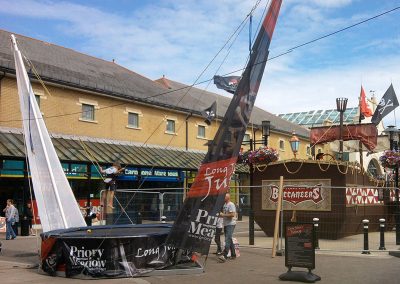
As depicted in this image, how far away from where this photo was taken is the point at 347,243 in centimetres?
1603

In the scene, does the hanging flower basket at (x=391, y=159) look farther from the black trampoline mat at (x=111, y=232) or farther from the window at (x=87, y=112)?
the window at (x=87, y=112)

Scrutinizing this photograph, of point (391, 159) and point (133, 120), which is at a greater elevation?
point (133, 120)

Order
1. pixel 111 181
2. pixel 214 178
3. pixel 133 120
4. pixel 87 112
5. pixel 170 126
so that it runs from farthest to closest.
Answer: pixel 170 126 → pixel 133 120 → pixel 87 112 → pixel 111 181 → pixel 214 178

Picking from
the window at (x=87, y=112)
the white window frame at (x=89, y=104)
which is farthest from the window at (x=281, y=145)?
the window at (x=87, y=112)

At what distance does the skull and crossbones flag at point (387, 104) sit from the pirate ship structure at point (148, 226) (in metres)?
13.4

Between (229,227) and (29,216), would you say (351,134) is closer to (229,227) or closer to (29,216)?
(229,227)

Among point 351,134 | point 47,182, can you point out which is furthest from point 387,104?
point 47,182

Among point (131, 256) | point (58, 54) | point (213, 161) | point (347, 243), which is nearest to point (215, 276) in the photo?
point (131, 256)

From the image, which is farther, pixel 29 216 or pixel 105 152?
pixel 105 152

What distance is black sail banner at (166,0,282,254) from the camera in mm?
8906

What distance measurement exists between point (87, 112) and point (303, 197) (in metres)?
15.8

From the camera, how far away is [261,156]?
1731cm

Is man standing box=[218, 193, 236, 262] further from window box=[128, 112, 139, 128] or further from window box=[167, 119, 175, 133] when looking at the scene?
window box=[167, 119, 175, 133]

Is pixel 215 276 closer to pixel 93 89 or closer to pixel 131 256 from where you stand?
pixel 131 256
